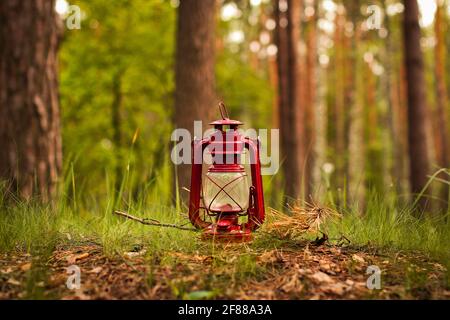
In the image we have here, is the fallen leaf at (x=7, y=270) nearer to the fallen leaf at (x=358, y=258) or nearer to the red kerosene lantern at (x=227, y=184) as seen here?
the red kerosene lantern at (x=227, y=184)

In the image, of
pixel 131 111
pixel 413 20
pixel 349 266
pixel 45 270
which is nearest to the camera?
pixel 45 270

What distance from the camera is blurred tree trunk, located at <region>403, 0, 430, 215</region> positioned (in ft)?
29.6

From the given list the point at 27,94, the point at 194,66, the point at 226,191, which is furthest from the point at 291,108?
the point at 226,191

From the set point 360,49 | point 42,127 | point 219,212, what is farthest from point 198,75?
point 360,49

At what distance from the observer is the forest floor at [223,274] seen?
2.51 meters

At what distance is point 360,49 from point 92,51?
1333 cm

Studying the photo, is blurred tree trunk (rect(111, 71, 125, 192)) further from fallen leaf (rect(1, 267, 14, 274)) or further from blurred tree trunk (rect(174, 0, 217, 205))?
fallen leaf (rect(1, 267, 14, 274))

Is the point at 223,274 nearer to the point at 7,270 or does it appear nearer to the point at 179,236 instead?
the point at 179,236

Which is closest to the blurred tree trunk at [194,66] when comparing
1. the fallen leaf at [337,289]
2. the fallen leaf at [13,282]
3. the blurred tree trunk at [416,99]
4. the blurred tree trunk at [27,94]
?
the blurred tree trunk at [27,94]

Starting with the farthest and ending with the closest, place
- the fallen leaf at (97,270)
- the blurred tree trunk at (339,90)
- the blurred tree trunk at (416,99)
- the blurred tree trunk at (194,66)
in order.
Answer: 1. the blurred tree trunk at (339,90)
2. the blurred tree trunk at (416,99)
3. the blurred tree trunk at (194,66)
4. the fallen leaf at (97,270)

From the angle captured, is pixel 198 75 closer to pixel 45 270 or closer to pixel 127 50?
pixel 45 270

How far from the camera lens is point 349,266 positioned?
2.89 m

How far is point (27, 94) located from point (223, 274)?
126 inches

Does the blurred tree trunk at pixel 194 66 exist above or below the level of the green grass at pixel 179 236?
above
